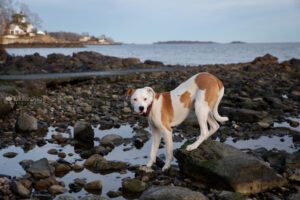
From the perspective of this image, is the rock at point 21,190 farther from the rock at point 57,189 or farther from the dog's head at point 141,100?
the dog's head at point 141,100

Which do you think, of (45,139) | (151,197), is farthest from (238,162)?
(45,139)

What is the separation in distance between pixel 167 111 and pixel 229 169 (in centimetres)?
159

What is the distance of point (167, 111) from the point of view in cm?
811

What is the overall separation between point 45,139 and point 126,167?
10.4ft

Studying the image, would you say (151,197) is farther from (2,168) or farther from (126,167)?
(2,168)

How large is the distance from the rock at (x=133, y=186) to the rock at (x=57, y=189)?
1022 millimetres

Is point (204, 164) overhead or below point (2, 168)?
overhead

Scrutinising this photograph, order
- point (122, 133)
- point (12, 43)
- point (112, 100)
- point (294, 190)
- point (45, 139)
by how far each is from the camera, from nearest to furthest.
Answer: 1. point (294, 190)
2. point (45, 139)
3. point (122, 133)
4. point (112, 100)
5. point (12, 43)

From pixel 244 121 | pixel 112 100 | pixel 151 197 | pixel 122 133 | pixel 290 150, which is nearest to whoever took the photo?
pixel 151 197

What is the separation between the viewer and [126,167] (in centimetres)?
864

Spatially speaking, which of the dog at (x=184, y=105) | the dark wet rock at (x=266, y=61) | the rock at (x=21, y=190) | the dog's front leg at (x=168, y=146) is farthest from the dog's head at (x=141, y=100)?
the dark wet rock at (x=266, y=61)

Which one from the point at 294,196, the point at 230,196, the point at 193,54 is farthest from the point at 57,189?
the point at 193,54

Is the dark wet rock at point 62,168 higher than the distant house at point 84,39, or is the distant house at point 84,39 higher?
the dark wet rock at point 62,168

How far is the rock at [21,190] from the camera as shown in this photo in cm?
A: 693
